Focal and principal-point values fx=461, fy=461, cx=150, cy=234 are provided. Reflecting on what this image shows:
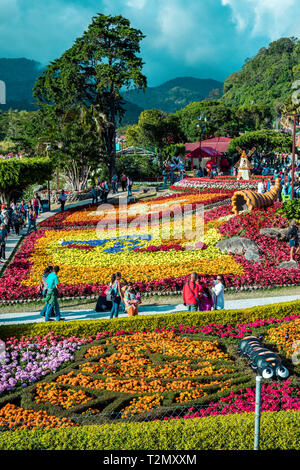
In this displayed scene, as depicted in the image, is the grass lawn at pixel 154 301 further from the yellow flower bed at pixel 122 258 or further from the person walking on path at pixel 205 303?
the person walking on path at pixel 205 303

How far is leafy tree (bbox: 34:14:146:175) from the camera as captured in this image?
4025cm

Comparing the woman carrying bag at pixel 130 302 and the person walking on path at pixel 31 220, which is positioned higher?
the person walking on path at pixel 31 220

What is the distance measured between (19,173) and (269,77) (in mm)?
104942

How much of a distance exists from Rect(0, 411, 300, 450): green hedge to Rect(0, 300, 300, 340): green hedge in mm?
4531

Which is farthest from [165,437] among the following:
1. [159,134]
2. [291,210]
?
[159,134]

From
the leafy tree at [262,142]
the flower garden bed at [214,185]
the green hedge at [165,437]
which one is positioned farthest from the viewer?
the leafy tree at [262,142]

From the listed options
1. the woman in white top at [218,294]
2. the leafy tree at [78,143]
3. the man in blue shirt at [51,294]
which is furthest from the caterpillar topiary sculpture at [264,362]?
the leafy tree at [78,143]

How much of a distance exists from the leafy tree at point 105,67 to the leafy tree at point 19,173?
381 inches

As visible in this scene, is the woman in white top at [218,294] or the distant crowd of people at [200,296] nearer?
the distant crowd of people at [200,296]

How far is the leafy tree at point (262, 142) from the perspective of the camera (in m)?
58.3

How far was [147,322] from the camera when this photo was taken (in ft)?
35.3

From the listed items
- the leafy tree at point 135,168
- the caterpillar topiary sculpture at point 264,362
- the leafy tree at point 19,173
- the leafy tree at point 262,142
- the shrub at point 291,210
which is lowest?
the caterpillar topiary sculpture at point 264,362
